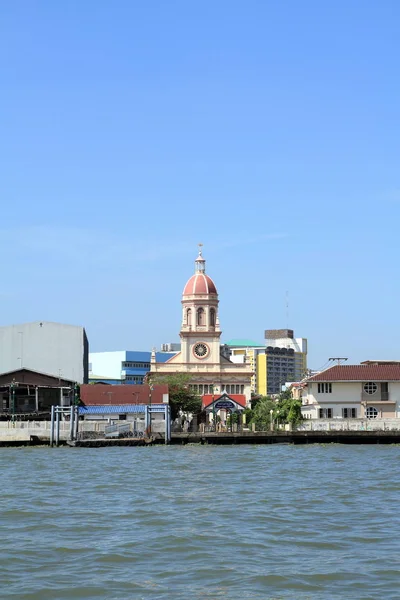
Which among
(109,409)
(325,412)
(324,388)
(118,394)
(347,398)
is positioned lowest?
(325,412)

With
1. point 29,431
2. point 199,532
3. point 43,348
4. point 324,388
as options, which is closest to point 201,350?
point 43,348

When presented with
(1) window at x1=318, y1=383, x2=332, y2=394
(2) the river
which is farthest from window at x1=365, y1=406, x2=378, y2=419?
(2) the river

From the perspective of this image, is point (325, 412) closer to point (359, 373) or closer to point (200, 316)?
point (359, 373)

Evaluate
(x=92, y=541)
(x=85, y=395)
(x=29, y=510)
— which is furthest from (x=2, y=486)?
(x=85, y=395)

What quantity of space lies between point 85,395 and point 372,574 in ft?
259

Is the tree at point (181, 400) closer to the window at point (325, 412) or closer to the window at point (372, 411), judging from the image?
the window at point (325, 412)

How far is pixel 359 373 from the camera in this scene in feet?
325

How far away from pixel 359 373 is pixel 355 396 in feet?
8.23

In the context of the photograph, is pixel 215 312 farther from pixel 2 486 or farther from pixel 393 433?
pixel 2 486

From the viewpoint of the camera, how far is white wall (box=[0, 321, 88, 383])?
112438mm

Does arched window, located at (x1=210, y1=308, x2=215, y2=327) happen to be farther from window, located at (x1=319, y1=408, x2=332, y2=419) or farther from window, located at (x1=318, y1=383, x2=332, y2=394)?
window, located at (x1=319, y1=408, x2=332, y2=419)

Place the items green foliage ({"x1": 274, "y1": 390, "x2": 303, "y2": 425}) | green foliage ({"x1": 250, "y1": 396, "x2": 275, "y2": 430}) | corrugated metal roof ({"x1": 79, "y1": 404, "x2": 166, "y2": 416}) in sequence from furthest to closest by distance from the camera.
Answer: green foliage ({"x1": 250, "y1": 396, "x2": 275, "y2": 430}), corrugated metal roof ({"x1": 79, "y1": 404, "x2": 166, "y2": 416}), green foliage ({"x1": 274, "y1": 390, "x2": 303, "y2": 425})

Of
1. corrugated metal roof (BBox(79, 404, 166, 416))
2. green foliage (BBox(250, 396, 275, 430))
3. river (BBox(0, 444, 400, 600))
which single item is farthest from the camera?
green foliage (BBox(250, 396, 275, 430))

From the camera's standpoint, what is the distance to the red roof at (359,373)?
98.2 m
